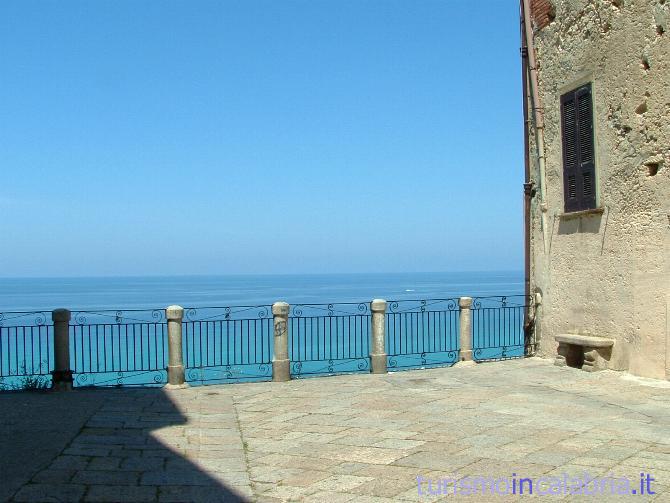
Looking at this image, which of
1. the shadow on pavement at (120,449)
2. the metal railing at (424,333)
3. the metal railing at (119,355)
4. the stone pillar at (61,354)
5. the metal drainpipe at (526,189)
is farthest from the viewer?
the metal drainpipe at (526,189)

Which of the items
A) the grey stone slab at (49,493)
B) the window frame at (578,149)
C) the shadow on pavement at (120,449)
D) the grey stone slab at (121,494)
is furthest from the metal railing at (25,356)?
the window frame at (578,149)

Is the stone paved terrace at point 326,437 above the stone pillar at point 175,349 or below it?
below

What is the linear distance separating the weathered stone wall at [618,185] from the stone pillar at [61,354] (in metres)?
7.11

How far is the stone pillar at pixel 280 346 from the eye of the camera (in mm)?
10141

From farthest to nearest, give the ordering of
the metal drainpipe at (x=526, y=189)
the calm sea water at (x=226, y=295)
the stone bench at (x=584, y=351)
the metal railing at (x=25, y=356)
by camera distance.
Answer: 1. the calm sea water at (x=226, y=295)
2. the metal drainpipe at (x=526, y=189)
3. the stone bench at (x=584, y=351)
4. the metal railing at (x=25, y=356)

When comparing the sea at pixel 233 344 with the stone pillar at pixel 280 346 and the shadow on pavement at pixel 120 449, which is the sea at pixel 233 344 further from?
the shadow on pavement at pixel 120 449

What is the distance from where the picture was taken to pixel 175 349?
977cm

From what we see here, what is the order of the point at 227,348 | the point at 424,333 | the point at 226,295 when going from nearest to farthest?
the point at 227,348 → the point at 424,333 → the point at 226,295

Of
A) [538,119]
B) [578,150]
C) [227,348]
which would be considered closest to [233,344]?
[227,348]

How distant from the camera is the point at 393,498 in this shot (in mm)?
4848

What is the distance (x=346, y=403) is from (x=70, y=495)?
3.79 meters

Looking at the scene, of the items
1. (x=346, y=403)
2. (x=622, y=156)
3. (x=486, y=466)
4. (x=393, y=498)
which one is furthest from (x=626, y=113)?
(x=393, y=498)

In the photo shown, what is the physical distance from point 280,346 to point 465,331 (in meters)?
3.07

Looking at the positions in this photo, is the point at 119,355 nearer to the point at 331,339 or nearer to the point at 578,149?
the point at 331,339
